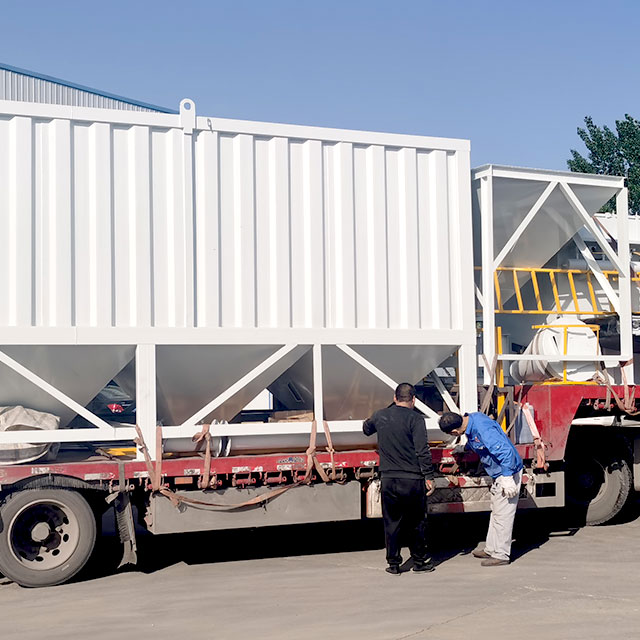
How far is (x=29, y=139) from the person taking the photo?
7582mm

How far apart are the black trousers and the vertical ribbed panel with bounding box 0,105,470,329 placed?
1598 millimetres

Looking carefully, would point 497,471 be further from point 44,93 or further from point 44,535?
point 44,93

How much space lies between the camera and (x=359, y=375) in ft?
28.5

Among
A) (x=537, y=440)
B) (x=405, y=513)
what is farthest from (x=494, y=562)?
(x=537, y=440)

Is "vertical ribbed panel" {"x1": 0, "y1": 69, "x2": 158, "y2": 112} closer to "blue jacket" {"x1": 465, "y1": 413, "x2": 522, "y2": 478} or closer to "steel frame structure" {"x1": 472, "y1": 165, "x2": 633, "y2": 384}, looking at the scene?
"steel frame structure" {"x1": 472, "y1": 165, "x2": 633, "y2": 384}

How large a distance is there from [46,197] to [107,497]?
8.20ft

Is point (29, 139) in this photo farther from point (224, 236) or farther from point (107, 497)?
point (107, 497)

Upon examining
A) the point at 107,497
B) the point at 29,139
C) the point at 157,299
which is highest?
the point at 29,139

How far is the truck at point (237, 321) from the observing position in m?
7.55

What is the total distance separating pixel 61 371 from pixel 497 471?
3813mm

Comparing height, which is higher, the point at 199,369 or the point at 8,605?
the point at 199,369

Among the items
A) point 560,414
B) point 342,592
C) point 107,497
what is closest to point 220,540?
point 107,497

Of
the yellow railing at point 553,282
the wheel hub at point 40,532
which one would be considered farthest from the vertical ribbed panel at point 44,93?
the wheel hub at point 40,532

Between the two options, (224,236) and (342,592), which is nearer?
(342,592)
